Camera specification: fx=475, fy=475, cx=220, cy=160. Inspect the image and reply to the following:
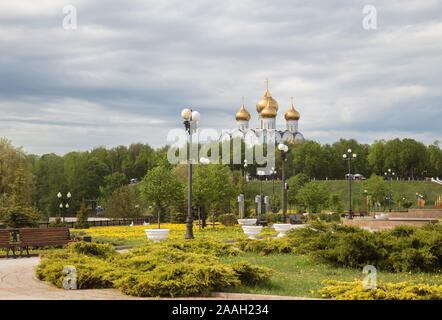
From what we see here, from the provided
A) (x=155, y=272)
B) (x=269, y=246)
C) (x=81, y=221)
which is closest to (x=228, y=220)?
(x=81, y=221)

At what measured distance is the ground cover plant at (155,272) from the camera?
8156 mm

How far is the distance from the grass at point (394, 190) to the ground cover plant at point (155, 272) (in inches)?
2576

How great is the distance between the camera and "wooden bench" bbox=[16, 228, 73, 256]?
→ 14617mm

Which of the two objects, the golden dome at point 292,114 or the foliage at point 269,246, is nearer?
the foliage at point 269,246

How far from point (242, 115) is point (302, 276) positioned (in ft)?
364

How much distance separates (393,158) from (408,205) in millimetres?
32008

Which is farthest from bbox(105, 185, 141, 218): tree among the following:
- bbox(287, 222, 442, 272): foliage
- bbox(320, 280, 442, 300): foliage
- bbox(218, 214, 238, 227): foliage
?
bbox(320, 280, 442, 300): foliage

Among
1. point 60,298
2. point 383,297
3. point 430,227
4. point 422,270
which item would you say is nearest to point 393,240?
point 422,270

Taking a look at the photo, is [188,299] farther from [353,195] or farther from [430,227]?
[353,195]

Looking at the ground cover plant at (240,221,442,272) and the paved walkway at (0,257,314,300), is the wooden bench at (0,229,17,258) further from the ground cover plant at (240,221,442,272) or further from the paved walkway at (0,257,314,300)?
the ground cover plant at (240,221,442,272)

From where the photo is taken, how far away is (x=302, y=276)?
1042cm

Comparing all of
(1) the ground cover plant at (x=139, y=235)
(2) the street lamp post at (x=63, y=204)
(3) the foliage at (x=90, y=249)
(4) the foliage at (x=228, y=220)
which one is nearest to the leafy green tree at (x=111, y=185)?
(2) the street lamp post at (x=63, y=204)

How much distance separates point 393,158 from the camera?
94.6 m

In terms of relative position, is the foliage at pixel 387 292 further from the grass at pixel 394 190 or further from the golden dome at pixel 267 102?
the golden dome at pixel 267 102
